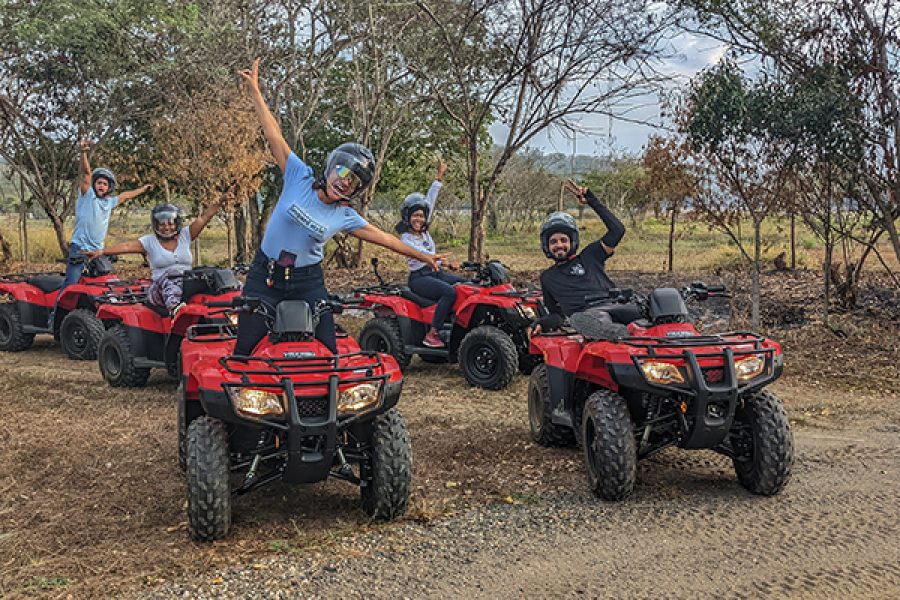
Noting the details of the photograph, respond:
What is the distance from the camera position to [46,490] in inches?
208

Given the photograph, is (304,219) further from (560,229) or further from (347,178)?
(560,229)

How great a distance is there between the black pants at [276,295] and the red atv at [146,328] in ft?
8.93

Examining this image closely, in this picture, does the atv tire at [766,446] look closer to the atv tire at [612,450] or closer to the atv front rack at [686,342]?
the atv front rack at [686,342]

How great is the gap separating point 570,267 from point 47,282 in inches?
285

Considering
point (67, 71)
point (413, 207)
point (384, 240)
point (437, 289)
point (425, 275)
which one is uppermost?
point (67, 71)

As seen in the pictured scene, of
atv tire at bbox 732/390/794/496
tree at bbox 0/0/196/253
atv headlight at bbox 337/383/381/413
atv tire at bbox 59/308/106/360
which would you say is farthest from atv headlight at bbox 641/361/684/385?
tree at bbox 0/0/196/253

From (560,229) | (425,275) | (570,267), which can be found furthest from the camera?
(425,275)

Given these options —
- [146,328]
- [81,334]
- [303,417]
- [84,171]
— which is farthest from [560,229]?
[84,171]

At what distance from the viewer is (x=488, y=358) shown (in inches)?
337

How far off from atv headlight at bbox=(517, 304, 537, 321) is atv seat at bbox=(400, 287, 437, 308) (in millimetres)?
1207

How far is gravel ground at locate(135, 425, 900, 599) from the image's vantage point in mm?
3887

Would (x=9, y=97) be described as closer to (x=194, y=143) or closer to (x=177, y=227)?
(x=194, y=143)

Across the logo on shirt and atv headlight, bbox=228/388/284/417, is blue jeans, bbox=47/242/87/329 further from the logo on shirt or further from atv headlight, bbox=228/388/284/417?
atv headlight, bbox=228/388/284/417

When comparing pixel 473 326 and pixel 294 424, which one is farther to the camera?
pixel 473 326
